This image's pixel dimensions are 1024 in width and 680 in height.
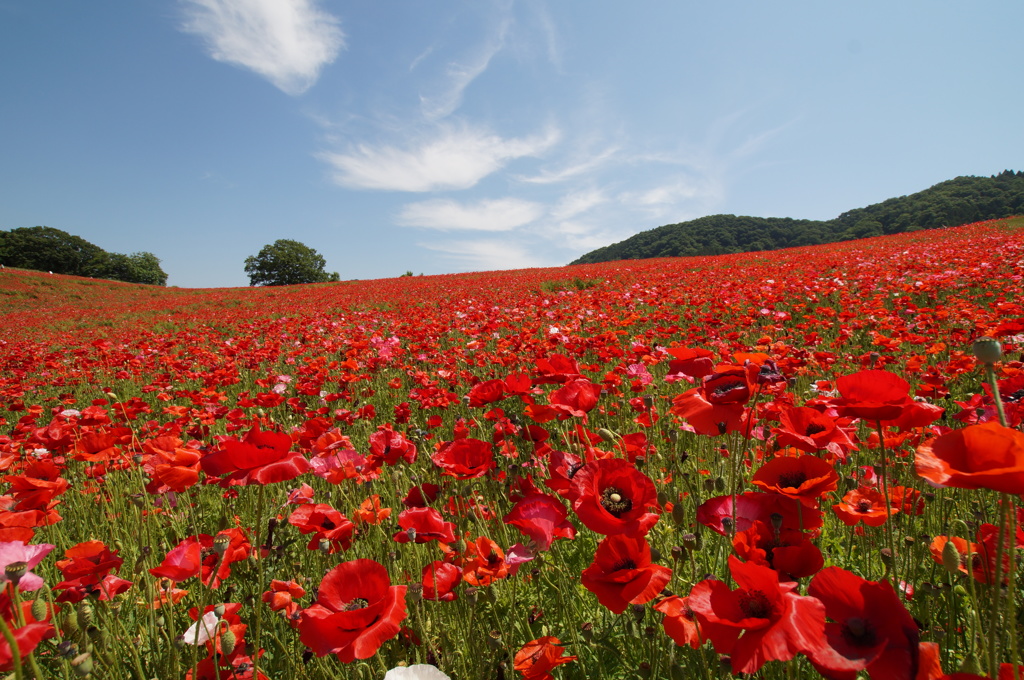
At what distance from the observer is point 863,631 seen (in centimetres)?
62

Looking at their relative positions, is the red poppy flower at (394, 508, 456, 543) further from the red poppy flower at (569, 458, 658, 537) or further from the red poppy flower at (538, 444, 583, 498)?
the red poppy flower at (569, 458, 658, 537)

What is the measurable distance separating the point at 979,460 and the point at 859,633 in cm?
Answer: 28

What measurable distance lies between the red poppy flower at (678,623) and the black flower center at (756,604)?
0.19 meters

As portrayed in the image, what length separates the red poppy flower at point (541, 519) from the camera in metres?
0.98

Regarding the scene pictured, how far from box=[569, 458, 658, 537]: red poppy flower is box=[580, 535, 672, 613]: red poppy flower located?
37mm

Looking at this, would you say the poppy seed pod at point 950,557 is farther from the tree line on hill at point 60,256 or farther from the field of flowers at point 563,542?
the tree line on hill at point 60,256

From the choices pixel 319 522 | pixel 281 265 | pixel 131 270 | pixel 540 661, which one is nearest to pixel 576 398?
pixel 540 661

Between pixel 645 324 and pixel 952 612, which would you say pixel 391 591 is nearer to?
pixel 952 612

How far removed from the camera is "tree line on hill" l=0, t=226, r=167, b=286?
5116cm

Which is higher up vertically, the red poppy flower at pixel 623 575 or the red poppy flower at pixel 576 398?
the red poppy flower at pixel 576 398

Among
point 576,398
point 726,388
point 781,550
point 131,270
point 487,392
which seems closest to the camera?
point 781,550

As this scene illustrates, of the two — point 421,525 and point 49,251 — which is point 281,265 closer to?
point 49,251

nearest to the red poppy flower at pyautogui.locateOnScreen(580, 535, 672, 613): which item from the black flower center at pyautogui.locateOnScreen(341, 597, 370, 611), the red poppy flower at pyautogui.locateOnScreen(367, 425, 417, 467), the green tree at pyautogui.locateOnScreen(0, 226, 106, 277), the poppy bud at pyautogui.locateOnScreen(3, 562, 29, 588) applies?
the black flower center at pyautogui.locateOnScreen(341, 597, 370, 611)

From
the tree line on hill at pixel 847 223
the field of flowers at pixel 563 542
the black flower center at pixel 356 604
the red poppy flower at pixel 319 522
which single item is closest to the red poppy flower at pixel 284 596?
the field of flowers at pixel 563 542
